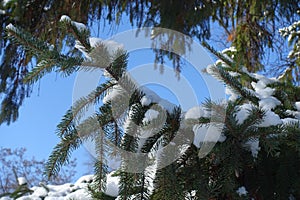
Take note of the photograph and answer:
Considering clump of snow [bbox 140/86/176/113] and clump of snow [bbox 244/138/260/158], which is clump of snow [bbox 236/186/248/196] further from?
clump of snow [bbox 140/86/176/113]

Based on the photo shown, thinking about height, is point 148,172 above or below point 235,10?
below

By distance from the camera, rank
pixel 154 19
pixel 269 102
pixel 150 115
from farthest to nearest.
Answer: pixel 154 19 → pixel 269 102 → pixel 150 115

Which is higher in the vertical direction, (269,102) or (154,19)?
(154,19)

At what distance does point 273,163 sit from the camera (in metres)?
0.98

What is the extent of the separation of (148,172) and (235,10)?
302 cm

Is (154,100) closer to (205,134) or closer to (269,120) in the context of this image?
(205,134)

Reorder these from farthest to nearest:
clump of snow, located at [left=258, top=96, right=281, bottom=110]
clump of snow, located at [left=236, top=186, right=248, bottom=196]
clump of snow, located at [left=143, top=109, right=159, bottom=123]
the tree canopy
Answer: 1. the tree canopy
2. clump of snow, located at [left=258, top=96, right=281, bottom=110]
3. clump of snow, located at [left=236, top=186, right=248, bottom=196]
4. clump of snow, located at [left=143, top=109, right=159, bottom=123]

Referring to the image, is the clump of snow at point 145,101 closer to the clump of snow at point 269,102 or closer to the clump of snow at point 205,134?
the clump of snow at point 205,134

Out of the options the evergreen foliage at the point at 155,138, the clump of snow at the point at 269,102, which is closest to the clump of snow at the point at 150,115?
the evergreen foliage at the point at 155,138

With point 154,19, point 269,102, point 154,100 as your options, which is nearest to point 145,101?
point 154,100

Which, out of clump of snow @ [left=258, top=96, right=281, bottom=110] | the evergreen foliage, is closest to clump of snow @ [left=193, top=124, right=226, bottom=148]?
the evergreen foliage

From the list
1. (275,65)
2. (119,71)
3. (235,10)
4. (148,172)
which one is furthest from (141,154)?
(275,65)

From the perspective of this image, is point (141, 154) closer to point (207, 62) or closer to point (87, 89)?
point (87, 89)

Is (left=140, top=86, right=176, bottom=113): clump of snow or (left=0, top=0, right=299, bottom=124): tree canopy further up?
(left=0, top=0, right=299, bottom=124): tree canopy
